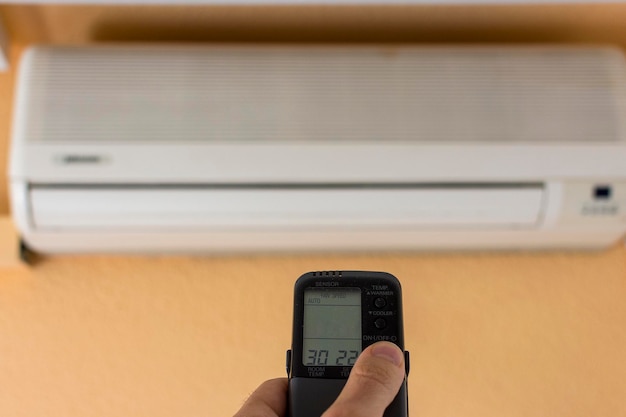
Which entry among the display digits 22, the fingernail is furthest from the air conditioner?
the fingernail

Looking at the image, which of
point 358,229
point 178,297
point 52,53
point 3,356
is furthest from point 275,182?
point 3,356

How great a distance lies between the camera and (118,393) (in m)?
1.04

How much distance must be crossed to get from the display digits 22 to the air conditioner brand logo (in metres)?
0.37

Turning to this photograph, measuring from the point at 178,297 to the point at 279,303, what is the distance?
0.16 meters

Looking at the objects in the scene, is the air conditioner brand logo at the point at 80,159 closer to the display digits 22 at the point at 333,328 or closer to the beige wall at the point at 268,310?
the beige wall at the point at 268,310

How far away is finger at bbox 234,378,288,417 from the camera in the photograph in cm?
67

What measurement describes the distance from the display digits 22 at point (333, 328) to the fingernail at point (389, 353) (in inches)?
1.8

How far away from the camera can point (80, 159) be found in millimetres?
950

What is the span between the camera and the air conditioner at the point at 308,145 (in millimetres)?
957

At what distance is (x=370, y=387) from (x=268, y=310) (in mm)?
483

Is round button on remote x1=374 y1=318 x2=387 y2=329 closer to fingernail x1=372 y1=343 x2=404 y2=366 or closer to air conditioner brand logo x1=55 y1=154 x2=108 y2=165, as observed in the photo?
fingernail x1=372 y1=343 x2=404 y2=366

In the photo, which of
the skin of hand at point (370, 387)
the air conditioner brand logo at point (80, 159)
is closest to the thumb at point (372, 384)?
the skin of hand at point (370, 387)

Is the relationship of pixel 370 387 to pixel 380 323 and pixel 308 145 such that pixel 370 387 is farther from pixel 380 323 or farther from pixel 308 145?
pixel 308 145

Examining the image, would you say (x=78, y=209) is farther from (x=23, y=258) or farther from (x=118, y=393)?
(x=118, y=393)
